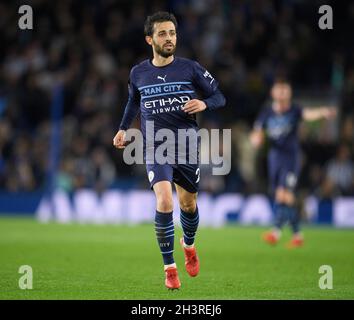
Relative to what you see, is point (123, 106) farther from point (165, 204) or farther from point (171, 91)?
point (165, 204)

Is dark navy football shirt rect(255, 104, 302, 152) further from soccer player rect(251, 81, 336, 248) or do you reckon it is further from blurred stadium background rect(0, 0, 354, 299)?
blurred stadium background rect(0, 0, 354, 299)

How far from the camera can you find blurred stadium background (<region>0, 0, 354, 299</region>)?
20.8m

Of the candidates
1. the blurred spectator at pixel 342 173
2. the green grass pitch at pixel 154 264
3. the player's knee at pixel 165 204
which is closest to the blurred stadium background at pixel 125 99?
the blurred spectator at pixel 342 173

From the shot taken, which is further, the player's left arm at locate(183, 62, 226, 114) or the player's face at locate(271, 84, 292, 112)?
the player's face at locate(271, 84, 292, 112)

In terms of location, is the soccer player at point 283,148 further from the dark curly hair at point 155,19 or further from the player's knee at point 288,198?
the dark curly hair at point 155,19

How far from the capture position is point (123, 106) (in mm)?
22922

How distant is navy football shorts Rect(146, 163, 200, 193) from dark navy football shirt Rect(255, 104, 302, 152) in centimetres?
602

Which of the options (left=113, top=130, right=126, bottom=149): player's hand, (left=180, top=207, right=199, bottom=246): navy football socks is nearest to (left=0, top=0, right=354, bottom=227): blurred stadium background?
(left=180, top=207, right=199, bottom=246): navy football socks

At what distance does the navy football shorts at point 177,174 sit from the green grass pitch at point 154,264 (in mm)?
1048

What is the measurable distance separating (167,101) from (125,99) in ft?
44.6

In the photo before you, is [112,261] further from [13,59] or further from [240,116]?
[13,59]

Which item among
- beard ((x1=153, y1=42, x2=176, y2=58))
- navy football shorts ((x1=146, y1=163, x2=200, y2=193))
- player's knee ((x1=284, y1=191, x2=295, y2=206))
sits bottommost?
player's knee ((x1=284, y1=191, x2=295, y2=206))

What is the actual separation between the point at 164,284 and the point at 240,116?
1331 centimetres
